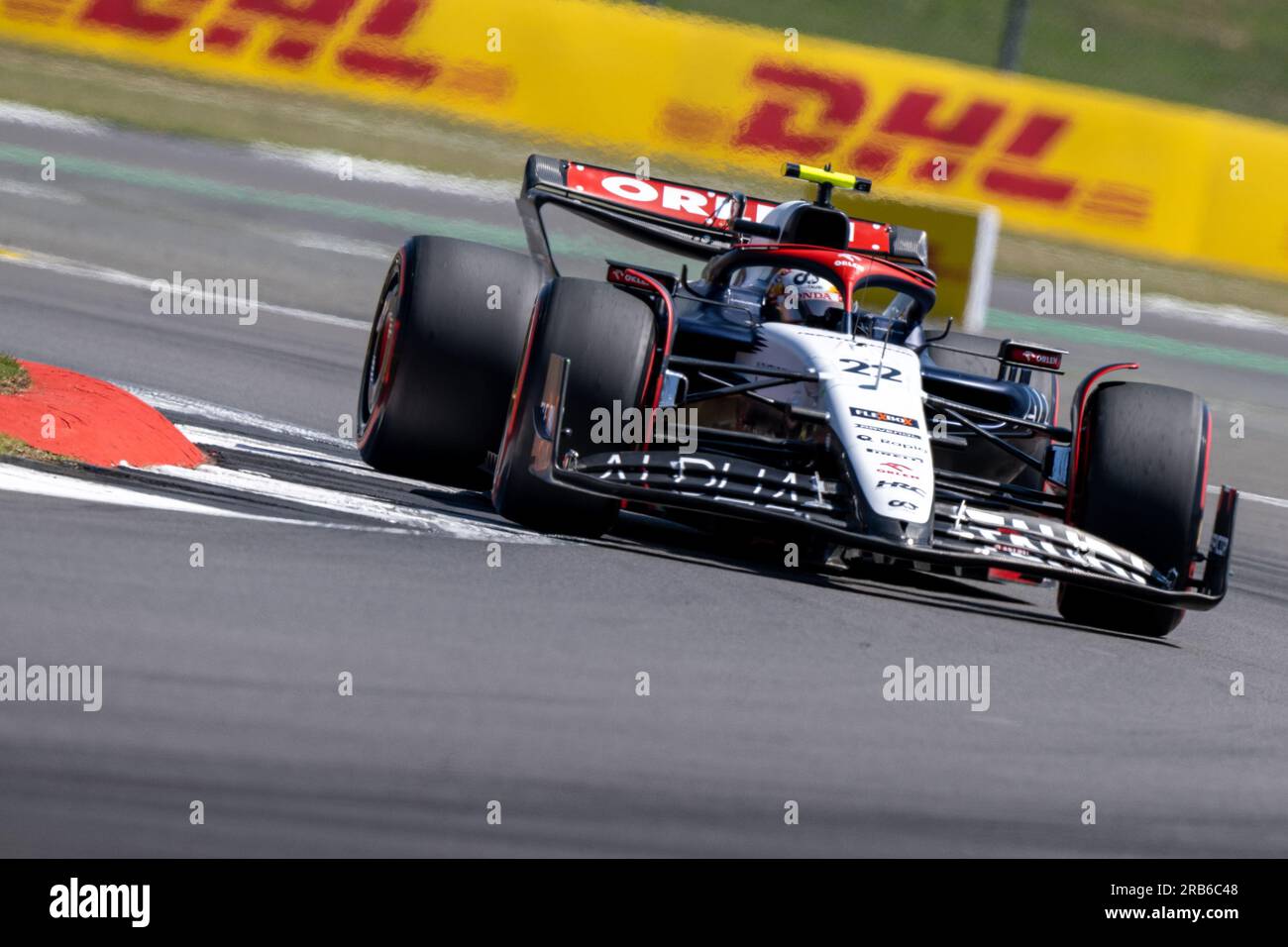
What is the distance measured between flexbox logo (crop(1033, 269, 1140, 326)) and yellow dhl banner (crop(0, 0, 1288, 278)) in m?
0.40

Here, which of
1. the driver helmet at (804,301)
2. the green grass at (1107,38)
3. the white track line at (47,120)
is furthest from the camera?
the green grass at (1107,38)

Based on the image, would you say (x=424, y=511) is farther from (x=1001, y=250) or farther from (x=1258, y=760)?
(x=1001, y=250)

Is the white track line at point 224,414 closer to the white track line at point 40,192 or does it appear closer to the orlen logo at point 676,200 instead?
the orlen logo at point 676,200

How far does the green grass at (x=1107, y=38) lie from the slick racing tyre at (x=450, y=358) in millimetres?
26138

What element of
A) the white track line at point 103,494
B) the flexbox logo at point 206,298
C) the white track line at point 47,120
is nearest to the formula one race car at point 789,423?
the white track line at point 103,494

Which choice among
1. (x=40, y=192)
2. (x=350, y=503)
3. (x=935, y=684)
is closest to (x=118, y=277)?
(x=40, y=192)

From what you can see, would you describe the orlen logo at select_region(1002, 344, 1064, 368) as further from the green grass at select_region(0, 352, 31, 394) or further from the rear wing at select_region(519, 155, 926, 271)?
the green grass at select_region(0, 352, 31, 394)

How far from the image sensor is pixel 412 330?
7.64 meters

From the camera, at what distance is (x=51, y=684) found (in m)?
4.43

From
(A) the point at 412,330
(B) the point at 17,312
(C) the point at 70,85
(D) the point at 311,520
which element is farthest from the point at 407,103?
(D) the point at 311,520

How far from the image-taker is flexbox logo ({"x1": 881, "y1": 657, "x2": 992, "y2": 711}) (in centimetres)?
544

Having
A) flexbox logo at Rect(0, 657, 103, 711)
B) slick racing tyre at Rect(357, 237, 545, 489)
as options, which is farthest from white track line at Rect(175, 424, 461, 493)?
flexbox logo at Rect(0, 657, 103, 711)

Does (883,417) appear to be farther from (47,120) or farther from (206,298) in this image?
(47,120)
